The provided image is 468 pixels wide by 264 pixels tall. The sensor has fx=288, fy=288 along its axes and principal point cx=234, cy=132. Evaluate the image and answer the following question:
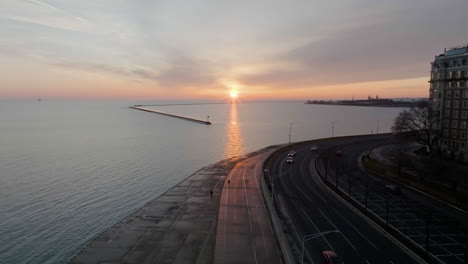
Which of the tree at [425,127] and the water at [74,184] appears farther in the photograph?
the tree at [425,127]

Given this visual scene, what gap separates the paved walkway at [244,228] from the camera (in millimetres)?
31328

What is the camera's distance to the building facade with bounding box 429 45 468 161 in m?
68.4

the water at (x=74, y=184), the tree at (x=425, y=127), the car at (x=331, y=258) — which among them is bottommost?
the water at (x=74, y=184)

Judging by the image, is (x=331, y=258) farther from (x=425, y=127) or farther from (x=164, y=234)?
(x=425, y=127)

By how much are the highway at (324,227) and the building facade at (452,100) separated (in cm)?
3699

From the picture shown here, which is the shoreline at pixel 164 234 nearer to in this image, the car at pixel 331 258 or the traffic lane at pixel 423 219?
the car at pixel 331 258

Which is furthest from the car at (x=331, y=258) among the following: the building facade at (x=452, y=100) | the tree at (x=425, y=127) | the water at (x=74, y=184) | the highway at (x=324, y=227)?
the tree at (x=425, y=127)

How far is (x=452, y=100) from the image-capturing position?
7206 cm

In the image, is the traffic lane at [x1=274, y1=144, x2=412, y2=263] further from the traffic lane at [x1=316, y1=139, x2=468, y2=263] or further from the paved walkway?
the traffic lane at [x1=316, y1=139, x2=468, y2=263]

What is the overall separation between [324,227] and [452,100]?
191ft

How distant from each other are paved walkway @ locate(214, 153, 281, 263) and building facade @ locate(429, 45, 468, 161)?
5051 cm

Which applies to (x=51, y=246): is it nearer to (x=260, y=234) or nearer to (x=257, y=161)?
(x=260, y=234)

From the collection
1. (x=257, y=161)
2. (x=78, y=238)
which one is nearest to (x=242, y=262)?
(x=78, y=238)

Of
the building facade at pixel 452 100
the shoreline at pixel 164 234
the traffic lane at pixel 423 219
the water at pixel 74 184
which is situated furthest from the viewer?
the building facade at pixel 452 100
